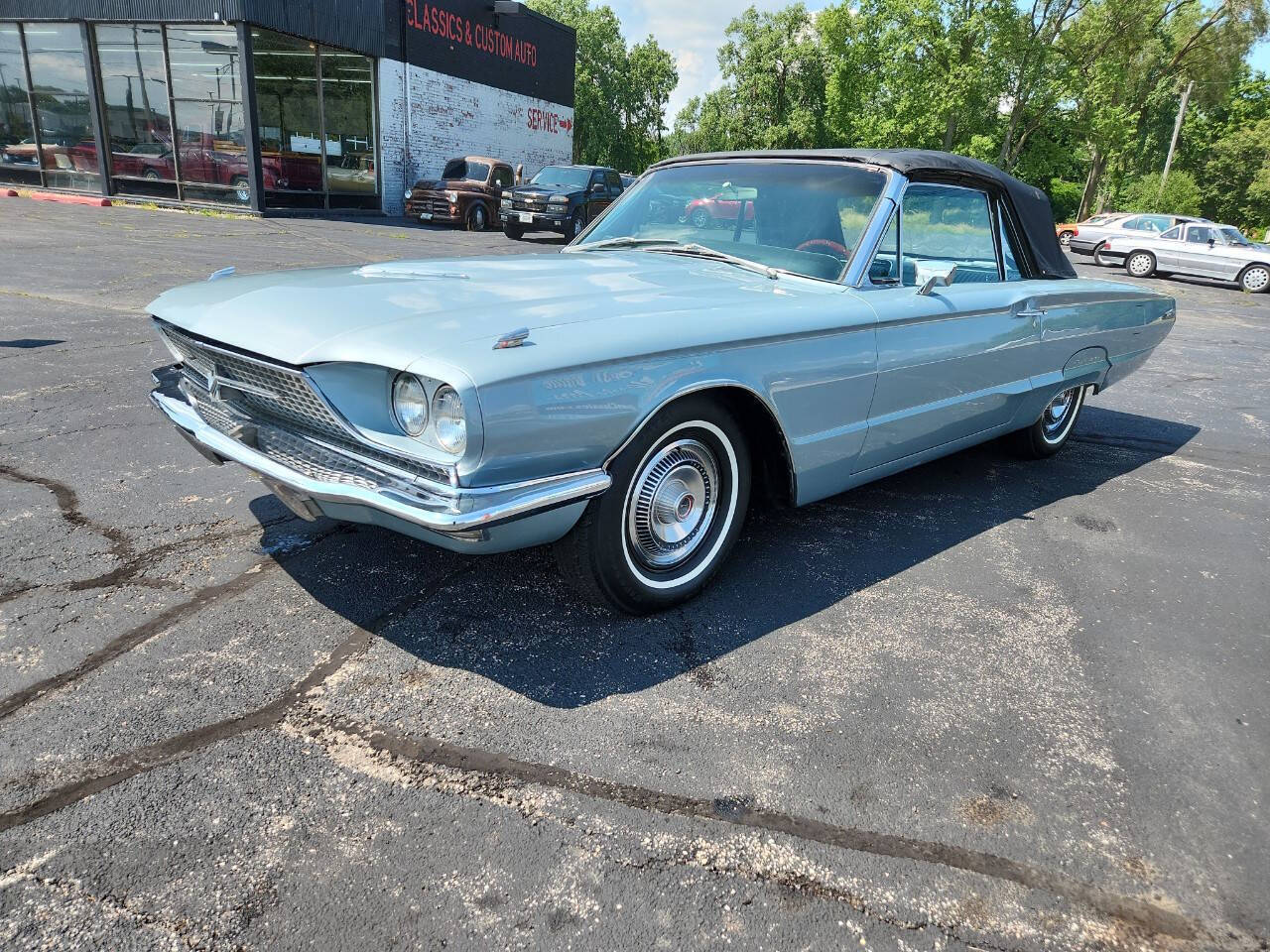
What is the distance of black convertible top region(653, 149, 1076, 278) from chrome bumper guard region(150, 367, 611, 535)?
2.07m

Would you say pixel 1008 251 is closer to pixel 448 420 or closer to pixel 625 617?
pixel 625 617

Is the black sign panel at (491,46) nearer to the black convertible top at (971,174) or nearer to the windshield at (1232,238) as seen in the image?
the windshield at (1232,238)

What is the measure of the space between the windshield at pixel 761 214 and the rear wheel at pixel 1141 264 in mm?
19361

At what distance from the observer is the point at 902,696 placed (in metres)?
2.56

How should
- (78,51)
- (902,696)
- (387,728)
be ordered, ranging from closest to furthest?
(387,728), (902,696), (78,51)

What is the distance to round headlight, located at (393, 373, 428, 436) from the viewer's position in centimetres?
223

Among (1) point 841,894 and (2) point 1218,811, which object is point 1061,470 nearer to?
(2) point 1218,811

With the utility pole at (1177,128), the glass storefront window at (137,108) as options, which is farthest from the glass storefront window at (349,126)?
the utility pole at (1177,128)

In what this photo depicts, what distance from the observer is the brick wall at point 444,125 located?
22.1 m

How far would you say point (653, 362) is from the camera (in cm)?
248

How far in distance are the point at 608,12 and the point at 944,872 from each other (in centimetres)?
5390

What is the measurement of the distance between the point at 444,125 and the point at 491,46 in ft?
10.9

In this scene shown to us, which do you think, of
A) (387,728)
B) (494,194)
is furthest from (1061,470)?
(494,194)

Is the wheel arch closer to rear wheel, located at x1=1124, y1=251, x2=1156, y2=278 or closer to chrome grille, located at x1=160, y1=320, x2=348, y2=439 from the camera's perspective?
chrome grille, located at x1=160, y1=320, x2=348, y2=439
